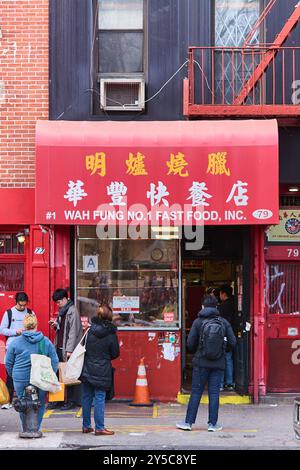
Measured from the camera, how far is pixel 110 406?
467 inches

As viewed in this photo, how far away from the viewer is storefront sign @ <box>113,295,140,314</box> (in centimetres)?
1230

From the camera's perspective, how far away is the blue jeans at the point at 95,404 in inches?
375

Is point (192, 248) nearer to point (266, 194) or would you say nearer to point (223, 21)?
point (266, 194)

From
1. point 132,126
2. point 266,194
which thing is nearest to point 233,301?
point 266,194

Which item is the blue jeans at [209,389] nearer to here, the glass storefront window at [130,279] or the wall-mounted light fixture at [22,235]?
the glass storefront window at [130,279]

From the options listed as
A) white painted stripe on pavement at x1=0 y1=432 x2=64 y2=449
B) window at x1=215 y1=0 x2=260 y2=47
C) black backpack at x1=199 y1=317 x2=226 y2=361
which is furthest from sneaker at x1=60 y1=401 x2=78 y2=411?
window at x1=215 y1=0 x2=260 y2=47

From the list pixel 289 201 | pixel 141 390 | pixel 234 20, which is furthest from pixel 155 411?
pixel 234 20

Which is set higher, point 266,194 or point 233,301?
point 266,194

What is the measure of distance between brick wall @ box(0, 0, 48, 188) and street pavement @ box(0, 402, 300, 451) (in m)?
3.99

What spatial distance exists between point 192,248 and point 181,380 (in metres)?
2.27

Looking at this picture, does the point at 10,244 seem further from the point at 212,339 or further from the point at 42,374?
the point at 212,339

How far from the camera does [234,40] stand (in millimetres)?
12320

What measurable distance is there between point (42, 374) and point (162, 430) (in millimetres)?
1938
